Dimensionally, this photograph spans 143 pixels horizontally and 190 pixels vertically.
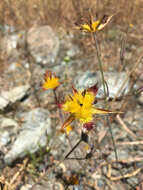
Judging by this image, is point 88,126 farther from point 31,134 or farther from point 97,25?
point 31,134

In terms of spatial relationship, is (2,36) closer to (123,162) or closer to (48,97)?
(48,97)

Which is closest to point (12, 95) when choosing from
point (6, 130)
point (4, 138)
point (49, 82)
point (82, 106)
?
point (6, 130)

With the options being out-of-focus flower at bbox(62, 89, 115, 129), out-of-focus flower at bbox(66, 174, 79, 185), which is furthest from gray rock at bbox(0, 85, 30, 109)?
out-of-focus flower at bbox(62, 89, 115, 129)

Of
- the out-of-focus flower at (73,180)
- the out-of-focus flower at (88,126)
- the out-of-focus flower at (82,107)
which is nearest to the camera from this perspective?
the out-of-focus flower at (88,126)

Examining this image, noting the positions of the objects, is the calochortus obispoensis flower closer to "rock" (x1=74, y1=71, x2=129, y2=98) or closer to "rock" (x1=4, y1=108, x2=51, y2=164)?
"rock" (x1=4, y1=108, x2=51, y2=164)

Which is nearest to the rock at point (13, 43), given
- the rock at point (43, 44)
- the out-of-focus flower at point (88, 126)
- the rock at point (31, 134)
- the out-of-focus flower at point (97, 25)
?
the rock at point (43, 44)

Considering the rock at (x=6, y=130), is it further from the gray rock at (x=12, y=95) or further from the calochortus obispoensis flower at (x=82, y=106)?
the calochortus obispoensis flower at (x=82, y=106)
